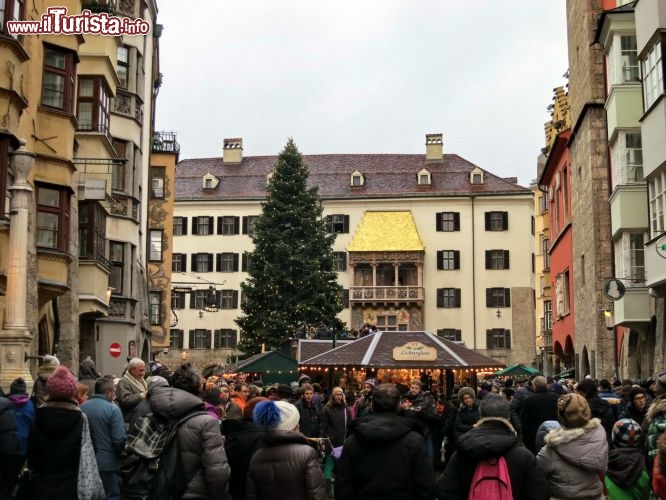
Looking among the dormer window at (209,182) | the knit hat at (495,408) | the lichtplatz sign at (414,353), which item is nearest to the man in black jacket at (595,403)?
the knit hat at (495,408)

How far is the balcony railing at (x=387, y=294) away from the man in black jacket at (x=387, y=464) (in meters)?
64.3

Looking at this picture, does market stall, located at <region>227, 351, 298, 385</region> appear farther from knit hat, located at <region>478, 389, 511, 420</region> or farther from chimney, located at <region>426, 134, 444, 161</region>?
chimney, located at <region>426, 134, 444, 161</region>

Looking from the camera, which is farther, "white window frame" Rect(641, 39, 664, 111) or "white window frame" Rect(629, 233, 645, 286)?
"white window frame" Rect(629, 233, 645, 286)

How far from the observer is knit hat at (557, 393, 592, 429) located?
739cm

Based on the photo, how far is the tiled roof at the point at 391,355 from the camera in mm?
25906

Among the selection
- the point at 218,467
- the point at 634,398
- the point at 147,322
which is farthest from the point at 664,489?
the point at 147,322

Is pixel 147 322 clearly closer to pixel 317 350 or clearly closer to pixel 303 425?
pixel 317 350

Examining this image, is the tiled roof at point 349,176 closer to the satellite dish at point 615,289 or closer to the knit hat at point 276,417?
the satellite dish at point 615,289

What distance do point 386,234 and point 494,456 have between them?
6685 centimetres

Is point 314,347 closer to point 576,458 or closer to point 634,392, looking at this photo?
point 634,392

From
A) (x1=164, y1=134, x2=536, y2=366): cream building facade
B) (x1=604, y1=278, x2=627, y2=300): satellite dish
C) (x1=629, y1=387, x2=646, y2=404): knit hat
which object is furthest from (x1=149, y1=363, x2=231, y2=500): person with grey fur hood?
(x1=164, y1=134, x2=536, y2=366): cream building facade

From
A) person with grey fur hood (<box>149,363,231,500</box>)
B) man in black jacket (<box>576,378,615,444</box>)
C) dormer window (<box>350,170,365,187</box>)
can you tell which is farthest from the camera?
dormer window (<box>350,170,365,187</box>)

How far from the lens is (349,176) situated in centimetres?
7781

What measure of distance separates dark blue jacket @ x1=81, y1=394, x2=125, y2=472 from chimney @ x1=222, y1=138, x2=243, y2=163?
238 ft
